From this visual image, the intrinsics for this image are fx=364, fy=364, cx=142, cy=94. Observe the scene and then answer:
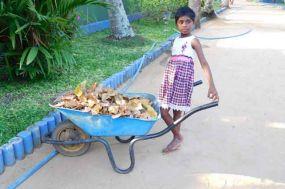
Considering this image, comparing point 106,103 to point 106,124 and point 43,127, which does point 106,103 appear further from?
point 43,127

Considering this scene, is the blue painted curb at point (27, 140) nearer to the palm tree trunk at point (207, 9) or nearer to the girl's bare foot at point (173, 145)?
the girl's bare foot at point (173, 145)

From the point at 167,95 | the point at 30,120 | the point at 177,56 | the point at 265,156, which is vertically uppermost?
the point at 177,56

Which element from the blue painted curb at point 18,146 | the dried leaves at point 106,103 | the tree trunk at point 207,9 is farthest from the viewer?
the tree trunk at point 207,9

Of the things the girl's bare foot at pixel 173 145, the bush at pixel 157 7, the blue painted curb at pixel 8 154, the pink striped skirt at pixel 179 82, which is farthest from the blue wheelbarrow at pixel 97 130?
the bush at pixel 157 7

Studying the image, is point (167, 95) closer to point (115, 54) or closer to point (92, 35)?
point (115, 54)

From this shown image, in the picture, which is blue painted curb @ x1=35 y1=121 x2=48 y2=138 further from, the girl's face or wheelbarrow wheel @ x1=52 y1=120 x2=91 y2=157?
the girl's face

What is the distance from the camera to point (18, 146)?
10.1ft

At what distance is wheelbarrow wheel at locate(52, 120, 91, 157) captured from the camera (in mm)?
3102

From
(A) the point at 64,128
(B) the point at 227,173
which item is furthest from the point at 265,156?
(A) the point at 64,128

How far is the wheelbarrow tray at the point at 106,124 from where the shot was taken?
9.21 feet

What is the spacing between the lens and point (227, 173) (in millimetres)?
2986

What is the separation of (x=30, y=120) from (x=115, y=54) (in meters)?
3.39

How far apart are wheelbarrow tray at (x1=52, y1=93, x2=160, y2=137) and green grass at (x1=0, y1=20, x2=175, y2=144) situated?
736 mm

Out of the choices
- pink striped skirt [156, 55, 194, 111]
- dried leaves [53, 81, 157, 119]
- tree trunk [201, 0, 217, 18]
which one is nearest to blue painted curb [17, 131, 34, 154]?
dried leaves [53, 81, 157, 119]
